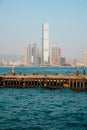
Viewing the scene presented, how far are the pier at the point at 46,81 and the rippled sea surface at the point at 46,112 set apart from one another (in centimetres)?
669

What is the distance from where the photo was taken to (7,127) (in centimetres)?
4206

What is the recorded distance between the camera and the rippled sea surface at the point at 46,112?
1710 inches

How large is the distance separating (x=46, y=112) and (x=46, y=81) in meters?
37.2

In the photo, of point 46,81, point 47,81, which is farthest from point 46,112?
point 47,81

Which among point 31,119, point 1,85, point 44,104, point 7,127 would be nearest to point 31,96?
point 44,104

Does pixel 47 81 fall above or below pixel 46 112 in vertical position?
above

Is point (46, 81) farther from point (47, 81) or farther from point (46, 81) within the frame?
point (47, 81)

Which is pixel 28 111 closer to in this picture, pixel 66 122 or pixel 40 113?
pixel 40 113

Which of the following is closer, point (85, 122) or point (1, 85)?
point (85, 122)

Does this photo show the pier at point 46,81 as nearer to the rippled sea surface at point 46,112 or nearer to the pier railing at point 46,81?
the pier railing at point 46,81

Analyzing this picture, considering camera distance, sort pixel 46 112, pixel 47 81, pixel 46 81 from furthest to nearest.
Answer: pixel 47 81
pixel 46 81
pixel 46 112

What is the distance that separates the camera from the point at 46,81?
8994 centimetres

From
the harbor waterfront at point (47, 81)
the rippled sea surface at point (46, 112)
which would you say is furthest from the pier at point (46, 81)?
the rippled sea surface at point (46, 112)

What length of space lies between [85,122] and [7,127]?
10.6 m
